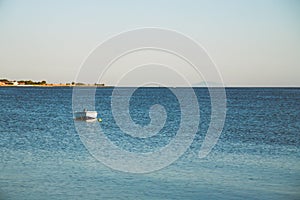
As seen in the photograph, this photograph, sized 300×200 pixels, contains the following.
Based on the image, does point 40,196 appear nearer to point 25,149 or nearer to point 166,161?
point 166,161

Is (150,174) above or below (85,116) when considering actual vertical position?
below

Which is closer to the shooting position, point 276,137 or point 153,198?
point 153,198

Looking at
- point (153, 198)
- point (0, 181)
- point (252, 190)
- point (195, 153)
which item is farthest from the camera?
point (195, 153)

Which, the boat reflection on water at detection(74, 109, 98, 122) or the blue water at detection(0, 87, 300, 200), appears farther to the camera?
the boat reflection on water at detection(74, 109, 98, 122)

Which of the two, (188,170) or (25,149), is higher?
(25,149)

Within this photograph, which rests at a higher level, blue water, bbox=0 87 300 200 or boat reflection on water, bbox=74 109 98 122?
boat reflection on water, bbox=74 109 98 122

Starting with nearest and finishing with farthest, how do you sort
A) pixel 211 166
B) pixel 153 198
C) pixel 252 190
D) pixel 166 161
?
pixel 153 198 → pixel 252 190 → pixel 211 166 → pixel 166 161

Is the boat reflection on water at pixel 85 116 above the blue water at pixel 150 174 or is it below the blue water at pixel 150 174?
above

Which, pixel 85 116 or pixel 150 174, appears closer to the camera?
pixel 150 174

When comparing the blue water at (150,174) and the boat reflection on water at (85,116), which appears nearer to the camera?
the blue water at (150,174)

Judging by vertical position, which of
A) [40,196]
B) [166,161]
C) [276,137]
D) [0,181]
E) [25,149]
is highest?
[276,137]

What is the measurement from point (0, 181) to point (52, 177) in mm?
1803

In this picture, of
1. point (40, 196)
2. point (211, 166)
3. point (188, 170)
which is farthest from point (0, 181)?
point (211, 166)

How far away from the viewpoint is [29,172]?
667 inches
